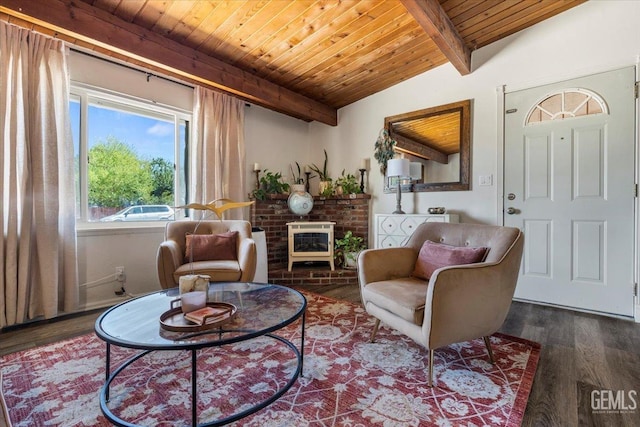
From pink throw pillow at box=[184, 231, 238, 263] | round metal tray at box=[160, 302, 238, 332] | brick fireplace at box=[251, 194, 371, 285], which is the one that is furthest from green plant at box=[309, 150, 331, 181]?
round metal tray at box=[160, 302, 238, 332]

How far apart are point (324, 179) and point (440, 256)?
2.74 meters

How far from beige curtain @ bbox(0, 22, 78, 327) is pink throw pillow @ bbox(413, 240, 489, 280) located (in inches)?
110

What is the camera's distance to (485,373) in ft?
5.22

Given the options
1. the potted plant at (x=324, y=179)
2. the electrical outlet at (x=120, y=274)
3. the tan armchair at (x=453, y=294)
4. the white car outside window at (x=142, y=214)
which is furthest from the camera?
the potted plant at (x=324, y=179)

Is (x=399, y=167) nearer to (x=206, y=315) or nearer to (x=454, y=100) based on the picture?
(x=454, y=100)

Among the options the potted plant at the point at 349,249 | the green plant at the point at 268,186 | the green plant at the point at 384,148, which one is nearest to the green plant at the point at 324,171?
the green plant at the point at 268,186

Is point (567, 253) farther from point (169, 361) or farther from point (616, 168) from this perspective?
point (169, 361)

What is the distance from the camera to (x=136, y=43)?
242 cm

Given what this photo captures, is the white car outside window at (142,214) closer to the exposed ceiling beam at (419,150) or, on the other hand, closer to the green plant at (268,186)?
the green plant at (268,186)

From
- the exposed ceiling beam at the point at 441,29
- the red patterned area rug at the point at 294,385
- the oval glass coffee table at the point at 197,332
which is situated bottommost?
the red patterned area rug at the point at 294,385

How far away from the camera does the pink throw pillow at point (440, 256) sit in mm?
1781

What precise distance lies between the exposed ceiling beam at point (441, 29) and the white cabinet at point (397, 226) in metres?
1.56

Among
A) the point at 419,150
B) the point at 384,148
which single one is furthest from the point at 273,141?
the point at 419,150

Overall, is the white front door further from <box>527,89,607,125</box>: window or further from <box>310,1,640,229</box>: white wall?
<box>310,1,640,229</box>: white wall
